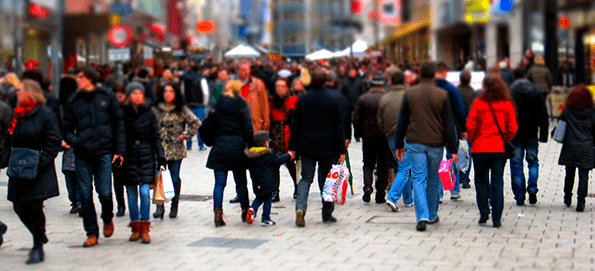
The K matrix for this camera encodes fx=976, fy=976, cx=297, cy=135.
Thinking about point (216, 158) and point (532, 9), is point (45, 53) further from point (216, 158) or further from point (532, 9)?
point (216, 158)

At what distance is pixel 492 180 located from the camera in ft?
31.7

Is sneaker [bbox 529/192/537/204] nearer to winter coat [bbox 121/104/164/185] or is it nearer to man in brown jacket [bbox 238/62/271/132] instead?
man in brown jacket [bbox 238/62/271/132]

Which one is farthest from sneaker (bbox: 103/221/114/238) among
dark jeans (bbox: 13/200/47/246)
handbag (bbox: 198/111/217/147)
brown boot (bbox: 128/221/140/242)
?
handbag (bbox: 198/111/217/147)

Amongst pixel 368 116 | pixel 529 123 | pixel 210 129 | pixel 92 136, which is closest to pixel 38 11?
pixel 368 116

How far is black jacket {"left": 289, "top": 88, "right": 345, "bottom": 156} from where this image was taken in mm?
9883

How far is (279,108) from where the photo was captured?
1219cm

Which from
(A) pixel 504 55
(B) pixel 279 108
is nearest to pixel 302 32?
(A) pixel 504 55

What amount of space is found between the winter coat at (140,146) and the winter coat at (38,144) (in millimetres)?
937

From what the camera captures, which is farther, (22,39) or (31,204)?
(22,39)

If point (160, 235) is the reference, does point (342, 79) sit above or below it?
above

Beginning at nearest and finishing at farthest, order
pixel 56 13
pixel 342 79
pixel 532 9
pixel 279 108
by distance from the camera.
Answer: pixel 279 108, pixel 342 79, pixel 532 9, pixel 56 13

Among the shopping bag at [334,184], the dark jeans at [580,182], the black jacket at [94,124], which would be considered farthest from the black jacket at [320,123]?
the dark jeans at [580,182]

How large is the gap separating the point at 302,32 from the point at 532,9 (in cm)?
12241

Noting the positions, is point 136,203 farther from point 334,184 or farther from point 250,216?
point 334,184
